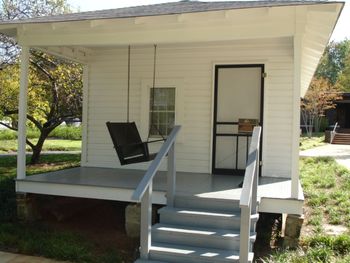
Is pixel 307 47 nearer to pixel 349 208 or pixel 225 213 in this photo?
pixel 349 208

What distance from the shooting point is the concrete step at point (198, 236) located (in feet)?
14.7

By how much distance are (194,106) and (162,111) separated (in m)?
0.69

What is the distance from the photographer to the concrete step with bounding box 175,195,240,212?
508 cm

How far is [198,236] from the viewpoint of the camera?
15.1 ft

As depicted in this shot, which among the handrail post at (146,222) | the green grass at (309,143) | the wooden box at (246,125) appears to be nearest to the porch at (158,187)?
the handrail post at (146,222)

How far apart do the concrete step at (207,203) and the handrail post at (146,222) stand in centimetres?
95

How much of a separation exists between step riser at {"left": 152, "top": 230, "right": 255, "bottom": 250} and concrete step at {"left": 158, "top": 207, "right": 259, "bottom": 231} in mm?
292

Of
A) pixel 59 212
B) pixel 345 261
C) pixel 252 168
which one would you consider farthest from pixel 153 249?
pixel 59 212

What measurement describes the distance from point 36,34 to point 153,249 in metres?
4.12

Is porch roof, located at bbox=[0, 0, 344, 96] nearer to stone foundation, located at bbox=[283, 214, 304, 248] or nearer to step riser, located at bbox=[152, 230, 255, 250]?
stone foundation, located at bbox=[283, 214, 304, 248]

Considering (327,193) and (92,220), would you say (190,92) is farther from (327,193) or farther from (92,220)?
(327,193)

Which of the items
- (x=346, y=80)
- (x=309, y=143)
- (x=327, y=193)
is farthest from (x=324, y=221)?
(x=346, y=80)

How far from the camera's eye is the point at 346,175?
9828 millimetres

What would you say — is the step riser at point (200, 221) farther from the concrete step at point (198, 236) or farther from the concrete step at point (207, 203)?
the concrete step at point (207, 203)
